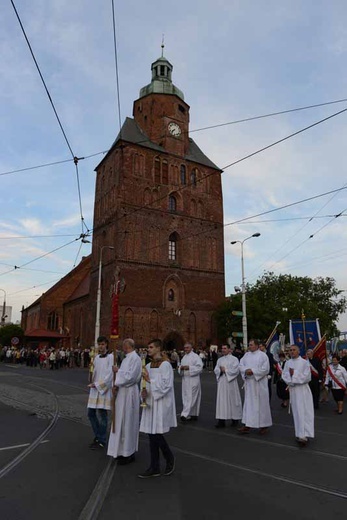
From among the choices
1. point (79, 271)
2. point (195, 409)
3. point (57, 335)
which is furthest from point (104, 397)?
point (79, 271)

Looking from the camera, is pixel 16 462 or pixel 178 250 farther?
pixel 178 250

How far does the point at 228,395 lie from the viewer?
29.6 ft

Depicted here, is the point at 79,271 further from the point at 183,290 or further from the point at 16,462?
the point at 16,462

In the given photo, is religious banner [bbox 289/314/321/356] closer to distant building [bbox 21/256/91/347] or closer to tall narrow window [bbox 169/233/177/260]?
tall narrow window [bbox 169/233/177/260]

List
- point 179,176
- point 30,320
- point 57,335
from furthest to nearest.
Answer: point 30,320 → point 57,335 → point 179,176

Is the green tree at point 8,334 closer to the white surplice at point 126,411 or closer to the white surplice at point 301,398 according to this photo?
the white surplice at point 301,398

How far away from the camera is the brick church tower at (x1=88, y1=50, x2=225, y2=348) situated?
37312 millimetres

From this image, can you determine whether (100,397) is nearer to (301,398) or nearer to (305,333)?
(301,398)

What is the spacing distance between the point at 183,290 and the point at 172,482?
34825 mm

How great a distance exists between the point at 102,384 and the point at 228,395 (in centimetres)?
356

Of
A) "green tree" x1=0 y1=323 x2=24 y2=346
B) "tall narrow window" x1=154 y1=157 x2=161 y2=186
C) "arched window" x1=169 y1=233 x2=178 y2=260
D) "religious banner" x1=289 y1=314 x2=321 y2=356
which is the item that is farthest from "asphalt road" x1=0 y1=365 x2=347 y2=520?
"green tree" x1=0 y1=323 x2=24 y2=346

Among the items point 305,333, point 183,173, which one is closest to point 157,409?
point 305,333

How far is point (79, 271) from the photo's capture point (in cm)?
5941

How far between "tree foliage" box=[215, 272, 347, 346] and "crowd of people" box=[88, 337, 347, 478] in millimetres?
27586
